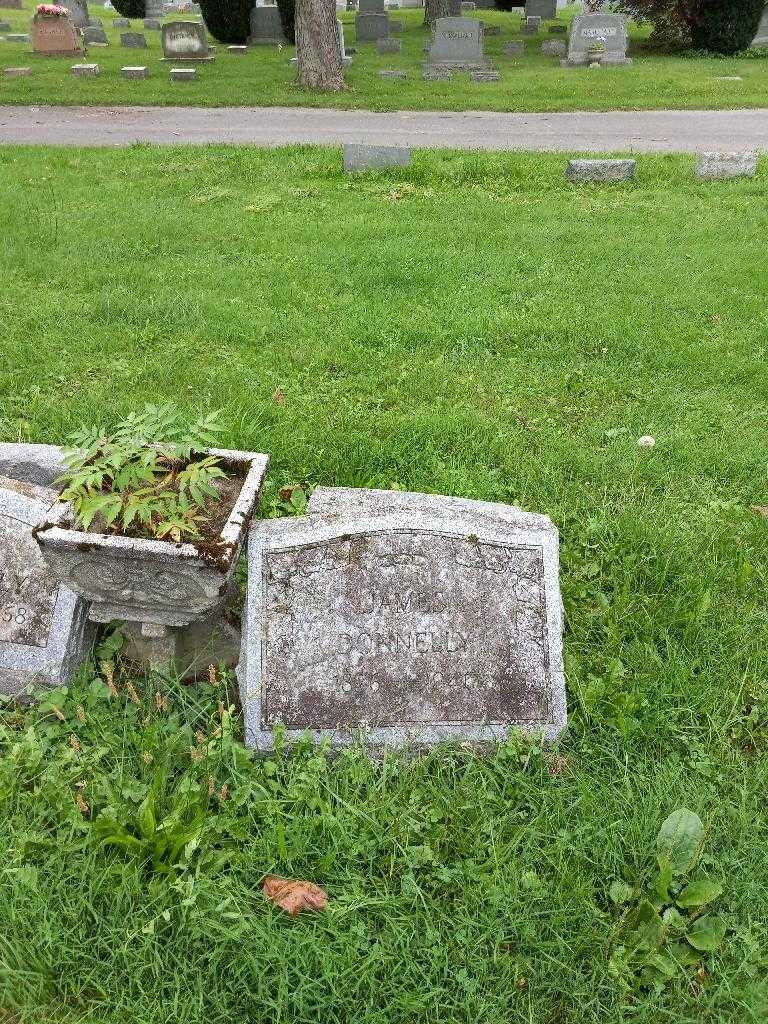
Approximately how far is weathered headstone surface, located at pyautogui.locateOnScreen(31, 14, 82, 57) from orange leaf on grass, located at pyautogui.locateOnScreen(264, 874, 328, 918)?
21.9 m

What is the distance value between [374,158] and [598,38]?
1173 centimetres

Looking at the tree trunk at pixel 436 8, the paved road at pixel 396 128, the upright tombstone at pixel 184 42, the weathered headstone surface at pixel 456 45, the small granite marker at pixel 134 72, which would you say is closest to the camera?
the paved road at pixel 396 128

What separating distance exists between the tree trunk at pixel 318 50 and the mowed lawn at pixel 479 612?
27.2ft

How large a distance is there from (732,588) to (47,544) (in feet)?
8.27

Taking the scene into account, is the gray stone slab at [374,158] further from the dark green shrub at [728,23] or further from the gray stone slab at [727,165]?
the dark green shrub at [728,23]

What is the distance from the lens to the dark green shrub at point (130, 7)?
26234 mm

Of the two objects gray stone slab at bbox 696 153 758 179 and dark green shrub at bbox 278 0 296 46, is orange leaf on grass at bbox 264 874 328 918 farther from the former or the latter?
dark green shrub at bbox 278 0 296 46

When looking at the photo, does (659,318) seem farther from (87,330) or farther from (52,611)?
(52,611)

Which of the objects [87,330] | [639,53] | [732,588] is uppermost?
[639,53]

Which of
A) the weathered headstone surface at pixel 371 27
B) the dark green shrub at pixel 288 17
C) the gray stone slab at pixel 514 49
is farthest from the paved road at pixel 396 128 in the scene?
the weathered headstone surface at pixel 371 27

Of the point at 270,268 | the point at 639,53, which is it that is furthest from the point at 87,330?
the point at 639,53

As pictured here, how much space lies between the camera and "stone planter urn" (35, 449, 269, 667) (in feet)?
7.27

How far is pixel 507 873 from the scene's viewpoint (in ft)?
6.91

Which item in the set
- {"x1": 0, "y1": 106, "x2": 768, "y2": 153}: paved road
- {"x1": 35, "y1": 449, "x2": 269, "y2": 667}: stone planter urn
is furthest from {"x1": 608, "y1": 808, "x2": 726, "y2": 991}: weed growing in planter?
{"x1": 0, "y1": 106, "x2": 768, "y2": 153}: paved road
